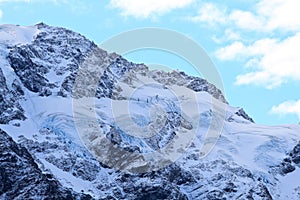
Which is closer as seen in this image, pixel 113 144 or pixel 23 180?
pixel 23 180

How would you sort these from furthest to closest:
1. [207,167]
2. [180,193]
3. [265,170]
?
[265,170] → [207,167] → [180,193]

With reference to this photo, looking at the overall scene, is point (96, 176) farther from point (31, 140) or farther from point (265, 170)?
point (265, 170)

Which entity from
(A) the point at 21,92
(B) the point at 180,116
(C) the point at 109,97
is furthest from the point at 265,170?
(A) the point at 21,92

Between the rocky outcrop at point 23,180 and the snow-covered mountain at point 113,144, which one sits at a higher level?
the snow-covered mountain at point 113,144

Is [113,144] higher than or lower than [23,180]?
higher

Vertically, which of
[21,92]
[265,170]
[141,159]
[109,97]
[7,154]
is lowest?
[7,154]

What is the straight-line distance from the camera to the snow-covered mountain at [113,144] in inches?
4958

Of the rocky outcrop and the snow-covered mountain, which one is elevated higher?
the snow-covered mountain

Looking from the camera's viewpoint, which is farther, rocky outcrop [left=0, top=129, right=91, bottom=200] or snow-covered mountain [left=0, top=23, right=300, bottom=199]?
snow-covered mountain [left=0, top=23, right=300, bottom=199]

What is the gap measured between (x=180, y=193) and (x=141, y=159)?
1155cm

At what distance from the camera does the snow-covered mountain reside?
126m

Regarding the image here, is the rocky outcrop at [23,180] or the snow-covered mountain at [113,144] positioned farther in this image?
the snow-covered mountain at [113,144]

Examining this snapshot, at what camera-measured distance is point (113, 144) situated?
466ft

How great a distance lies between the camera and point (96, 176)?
433 feet
